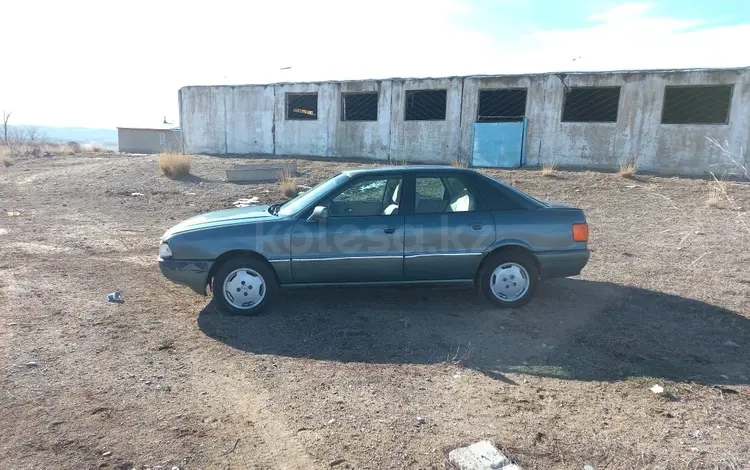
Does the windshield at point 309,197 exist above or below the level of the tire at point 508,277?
above

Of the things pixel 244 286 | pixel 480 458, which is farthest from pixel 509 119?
pixel 480 458

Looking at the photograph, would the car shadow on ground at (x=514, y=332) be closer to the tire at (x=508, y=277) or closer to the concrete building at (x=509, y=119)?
the tire at (x=508, y=277)

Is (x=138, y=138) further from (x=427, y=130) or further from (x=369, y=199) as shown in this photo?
(x=369, y=199)

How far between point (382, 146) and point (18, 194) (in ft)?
40.5

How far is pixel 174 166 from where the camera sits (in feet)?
52.7

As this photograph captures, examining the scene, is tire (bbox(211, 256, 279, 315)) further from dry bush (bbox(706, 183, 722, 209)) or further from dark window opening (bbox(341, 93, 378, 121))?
dark window opening (bbox(341, 93, 378, 121))

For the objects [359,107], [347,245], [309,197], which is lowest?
[347,245]

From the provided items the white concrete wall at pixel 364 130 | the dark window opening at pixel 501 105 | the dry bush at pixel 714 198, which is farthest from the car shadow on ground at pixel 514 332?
the white concrete wall at pixel 364 130

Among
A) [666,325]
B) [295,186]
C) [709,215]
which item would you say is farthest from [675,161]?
[666,325]

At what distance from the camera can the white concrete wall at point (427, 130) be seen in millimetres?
18844

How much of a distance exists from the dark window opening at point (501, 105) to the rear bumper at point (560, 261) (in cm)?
1380

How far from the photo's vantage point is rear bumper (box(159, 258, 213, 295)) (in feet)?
16.4

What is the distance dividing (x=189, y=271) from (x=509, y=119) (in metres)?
15.6

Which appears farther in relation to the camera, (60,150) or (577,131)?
(60,150)
